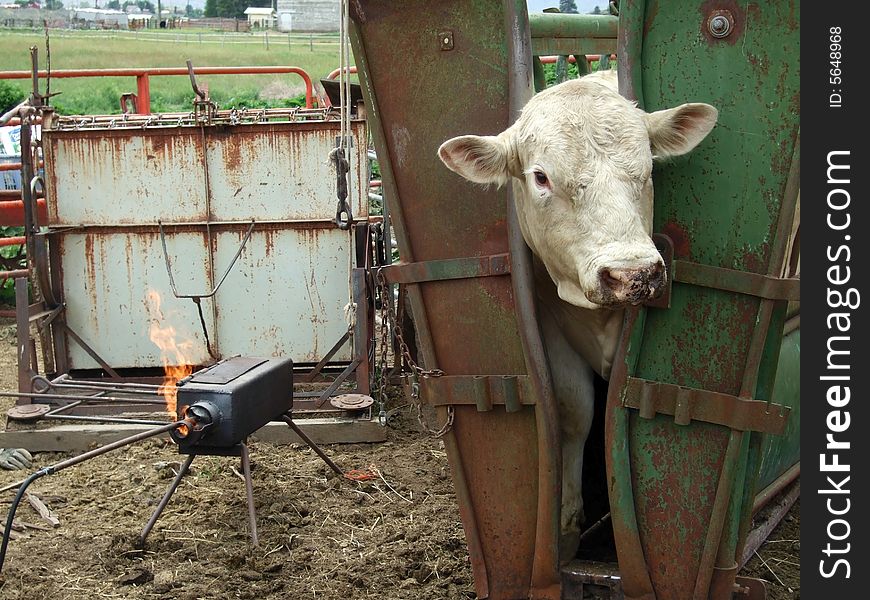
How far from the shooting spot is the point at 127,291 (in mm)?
7176

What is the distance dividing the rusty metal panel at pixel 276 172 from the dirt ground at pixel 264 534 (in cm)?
171

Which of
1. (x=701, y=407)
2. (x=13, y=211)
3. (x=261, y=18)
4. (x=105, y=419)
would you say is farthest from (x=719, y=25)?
(x=261, y=18)

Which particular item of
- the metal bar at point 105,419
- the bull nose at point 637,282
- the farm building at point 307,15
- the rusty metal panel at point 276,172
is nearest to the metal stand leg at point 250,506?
the metal bar at point 105,419

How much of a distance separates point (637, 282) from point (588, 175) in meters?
0.41

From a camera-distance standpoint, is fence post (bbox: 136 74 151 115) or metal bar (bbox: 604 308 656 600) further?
fence post (bbox: 136 74 151 115)

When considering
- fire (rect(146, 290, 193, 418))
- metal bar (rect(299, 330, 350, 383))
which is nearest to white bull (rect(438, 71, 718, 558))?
metal bar (rect(299, 330, 350, 383))

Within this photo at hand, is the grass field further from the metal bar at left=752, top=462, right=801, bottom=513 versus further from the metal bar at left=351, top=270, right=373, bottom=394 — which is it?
the metal bar at left=752, top=462, right=801, bottom=513

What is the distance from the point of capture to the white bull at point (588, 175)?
2.94 metres

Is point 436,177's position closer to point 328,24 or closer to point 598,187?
point 598,187

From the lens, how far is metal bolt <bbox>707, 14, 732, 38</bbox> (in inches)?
122

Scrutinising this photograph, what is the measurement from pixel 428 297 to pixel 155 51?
40204 mm

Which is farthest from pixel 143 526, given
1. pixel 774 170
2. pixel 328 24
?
pixel 328 24

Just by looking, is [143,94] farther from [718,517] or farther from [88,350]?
[718,517]

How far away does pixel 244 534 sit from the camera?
5.02 m
